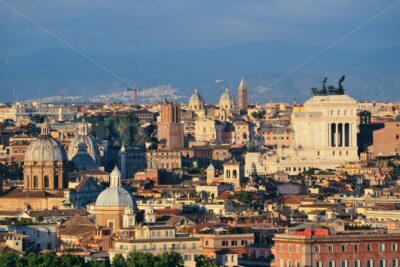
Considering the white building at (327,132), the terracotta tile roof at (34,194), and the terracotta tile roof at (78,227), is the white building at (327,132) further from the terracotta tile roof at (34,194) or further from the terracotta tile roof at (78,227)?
the terracotta tile roof at (78,227)

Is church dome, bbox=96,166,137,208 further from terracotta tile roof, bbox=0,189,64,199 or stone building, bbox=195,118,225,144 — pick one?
stone building, bbox=195,118,225,144

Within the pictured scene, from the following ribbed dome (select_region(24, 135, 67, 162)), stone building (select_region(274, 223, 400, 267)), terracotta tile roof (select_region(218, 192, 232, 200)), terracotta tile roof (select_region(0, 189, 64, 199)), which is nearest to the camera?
stone building (select_region(274, 223, 400, 267))

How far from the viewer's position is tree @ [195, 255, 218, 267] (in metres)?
68.1

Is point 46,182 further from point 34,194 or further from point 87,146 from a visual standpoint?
point 87,146

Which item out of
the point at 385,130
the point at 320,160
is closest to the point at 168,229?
the point at 320,160

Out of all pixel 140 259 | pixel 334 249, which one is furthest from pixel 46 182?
pixel 334 249

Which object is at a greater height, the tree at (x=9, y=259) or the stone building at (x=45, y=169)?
the stone building at (x=45, y=169)

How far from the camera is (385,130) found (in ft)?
477

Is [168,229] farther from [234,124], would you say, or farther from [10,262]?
[234,124]

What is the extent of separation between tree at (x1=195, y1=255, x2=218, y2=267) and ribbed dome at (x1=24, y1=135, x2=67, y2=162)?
40445mm

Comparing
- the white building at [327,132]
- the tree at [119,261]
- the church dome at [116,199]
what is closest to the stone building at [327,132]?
the white building at [327,132]

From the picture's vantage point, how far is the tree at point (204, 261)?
224 ft

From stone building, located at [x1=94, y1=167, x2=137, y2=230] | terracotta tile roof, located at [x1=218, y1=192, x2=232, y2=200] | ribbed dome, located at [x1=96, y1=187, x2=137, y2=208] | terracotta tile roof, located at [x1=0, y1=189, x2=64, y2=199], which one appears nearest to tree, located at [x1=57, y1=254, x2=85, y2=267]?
stone building, located at [x1=94, y1=167, x2=137, y2=230]

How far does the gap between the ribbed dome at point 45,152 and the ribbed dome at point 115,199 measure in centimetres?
2571
